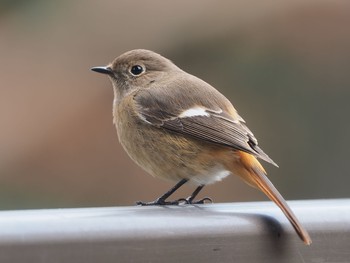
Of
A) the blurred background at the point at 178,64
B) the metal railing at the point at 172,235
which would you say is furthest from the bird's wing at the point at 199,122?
the blurred background at the point at 178,64

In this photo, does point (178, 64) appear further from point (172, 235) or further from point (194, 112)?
point (172, 235)

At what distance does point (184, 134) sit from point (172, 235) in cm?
179

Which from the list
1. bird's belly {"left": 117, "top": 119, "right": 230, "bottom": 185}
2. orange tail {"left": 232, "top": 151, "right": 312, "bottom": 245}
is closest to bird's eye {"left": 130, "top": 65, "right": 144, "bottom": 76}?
bird's belly {"left": 117, "top": 119, "right": 230, "bottom": 185}

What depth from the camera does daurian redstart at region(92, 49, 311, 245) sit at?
4141 mm

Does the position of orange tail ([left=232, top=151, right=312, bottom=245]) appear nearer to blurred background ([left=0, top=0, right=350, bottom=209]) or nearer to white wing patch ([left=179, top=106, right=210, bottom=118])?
white wing patch ([left=179, top=106, right=210, bottom=118])

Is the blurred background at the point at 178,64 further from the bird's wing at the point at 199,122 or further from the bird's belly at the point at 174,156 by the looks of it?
the bird's belly at the point at 174,156

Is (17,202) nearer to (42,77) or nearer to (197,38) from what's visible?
(42,77)

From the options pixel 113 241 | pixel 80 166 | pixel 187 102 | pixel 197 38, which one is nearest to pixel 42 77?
pixel 80 166

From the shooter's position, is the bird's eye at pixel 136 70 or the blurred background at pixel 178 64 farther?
the blurred background at pixel 178 64

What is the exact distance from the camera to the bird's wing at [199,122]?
4137 mm

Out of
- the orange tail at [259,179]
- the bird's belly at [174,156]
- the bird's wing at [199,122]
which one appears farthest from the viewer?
the bird's belly at [174,156]

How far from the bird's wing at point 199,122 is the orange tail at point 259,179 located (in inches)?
2.0

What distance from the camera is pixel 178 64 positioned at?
9.70 meters

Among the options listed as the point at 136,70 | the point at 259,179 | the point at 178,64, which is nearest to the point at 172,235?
the point at 259,179
